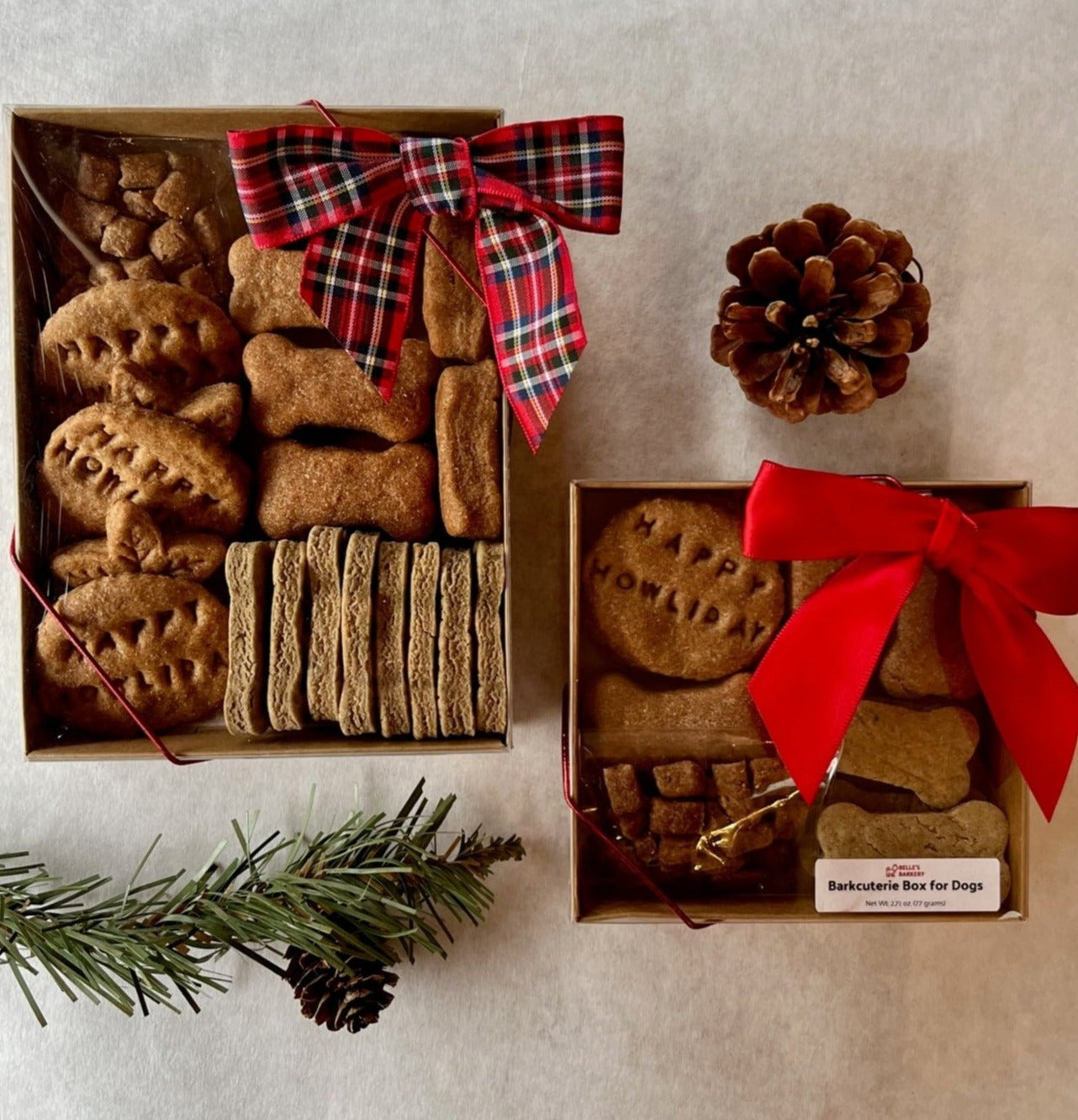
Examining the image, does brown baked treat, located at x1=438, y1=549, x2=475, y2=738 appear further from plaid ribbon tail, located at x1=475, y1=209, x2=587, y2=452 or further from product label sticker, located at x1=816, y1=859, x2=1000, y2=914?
product label sticker, located at x1=816, y1=859, x2=1000, y2=914

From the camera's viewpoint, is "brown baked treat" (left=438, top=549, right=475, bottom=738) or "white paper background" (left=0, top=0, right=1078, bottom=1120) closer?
"brown baked treat" (left=438, top=549, right=475, bottom=738)

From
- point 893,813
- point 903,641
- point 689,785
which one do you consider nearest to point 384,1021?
point 689,785

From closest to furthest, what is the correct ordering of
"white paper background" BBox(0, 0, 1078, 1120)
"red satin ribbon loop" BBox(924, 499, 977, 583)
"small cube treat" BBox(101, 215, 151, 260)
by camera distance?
"red satin ribbon loop" BBox(924, 499, 977, 583) < "small cube treat" BBox(101, 215, 151, 260) < "white paper background" BBox(0, 0, 1078, 1120)

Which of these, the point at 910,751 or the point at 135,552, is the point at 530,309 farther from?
the point at 910,751

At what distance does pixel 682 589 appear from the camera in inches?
41.1

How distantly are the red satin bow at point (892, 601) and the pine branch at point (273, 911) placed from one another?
42cm

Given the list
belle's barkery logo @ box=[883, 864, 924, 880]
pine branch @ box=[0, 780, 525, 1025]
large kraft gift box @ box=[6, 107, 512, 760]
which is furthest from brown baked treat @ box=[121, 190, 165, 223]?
belle's barkery logo @ box=[883, 864, 924, 880]

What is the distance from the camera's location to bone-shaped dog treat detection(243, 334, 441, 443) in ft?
3.43

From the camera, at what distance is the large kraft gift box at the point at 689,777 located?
1005 mm

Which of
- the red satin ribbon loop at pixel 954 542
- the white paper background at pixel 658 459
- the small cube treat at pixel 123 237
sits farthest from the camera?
the white paper background at pixel 658 459

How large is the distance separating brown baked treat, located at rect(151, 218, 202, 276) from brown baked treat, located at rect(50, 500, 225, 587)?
284 millimetres

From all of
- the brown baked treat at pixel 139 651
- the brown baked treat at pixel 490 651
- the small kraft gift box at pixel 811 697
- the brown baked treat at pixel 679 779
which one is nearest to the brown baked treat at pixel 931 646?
the small kraft gift box at pixel 811 697

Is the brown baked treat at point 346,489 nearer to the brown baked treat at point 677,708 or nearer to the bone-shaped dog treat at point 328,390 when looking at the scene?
the bone-shaped dog treat at point 328,390

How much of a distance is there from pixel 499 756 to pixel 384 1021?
386 millimetres
